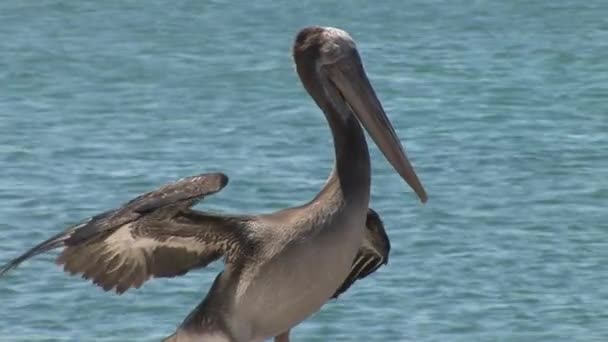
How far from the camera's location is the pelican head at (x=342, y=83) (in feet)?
21.2

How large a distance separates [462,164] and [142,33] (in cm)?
526

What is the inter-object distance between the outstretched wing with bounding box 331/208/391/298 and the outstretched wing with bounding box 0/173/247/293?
553 millimetres

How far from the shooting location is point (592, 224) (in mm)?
11094

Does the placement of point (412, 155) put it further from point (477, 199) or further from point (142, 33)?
point (142, 33)

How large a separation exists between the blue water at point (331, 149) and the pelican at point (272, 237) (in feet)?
9.24

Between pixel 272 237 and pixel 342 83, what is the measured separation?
1.97 ft

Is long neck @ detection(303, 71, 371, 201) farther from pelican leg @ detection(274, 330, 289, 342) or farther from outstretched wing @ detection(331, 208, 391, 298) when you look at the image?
pelican leg @ detection(274, 330, 289, 342)

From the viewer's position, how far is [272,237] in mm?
6387

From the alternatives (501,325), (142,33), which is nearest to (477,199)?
(501,325)

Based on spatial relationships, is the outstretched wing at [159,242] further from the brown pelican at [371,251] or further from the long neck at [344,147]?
the brown pelican at [371,251]

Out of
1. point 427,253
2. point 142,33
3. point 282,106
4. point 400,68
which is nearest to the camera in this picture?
point 427,253

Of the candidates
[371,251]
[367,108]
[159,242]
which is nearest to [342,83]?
[367,108]

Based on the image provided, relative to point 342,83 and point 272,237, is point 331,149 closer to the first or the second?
point 342,83

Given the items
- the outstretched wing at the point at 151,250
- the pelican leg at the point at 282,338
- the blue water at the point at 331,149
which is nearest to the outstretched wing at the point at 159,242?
the outstretched wing at the point at 151,250
